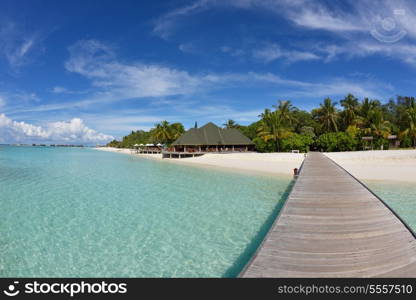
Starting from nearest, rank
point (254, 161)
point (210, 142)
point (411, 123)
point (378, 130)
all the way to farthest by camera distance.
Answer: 1. point (254, 161)
2. point (411, 123)
3. point (378, 130)
4. point (210, 142)

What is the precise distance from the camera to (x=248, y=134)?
5297 centimetres

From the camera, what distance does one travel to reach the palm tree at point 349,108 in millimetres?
43594

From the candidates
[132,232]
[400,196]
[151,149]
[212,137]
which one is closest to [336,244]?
[132,232]

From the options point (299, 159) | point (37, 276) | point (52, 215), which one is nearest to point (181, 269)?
point (37, 276)

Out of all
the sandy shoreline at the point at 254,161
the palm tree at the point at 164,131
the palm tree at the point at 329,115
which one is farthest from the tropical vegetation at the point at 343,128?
the palm tree at the point at 164,131

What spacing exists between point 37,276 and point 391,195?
1420 cm

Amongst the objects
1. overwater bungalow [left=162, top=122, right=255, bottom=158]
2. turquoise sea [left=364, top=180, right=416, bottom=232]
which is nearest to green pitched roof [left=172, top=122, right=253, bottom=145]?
overwater bungalow [left=162, top=122, right=255, bottom=158]

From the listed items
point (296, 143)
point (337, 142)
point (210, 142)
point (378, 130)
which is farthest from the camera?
point (210, 142)

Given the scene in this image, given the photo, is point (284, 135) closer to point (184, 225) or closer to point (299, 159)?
point (299, 159)

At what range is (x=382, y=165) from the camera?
885 inches

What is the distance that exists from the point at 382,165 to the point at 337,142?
16.8 meters

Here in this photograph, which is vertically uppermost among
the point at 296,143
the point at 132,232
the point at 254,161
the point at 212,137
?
the point at 212,137

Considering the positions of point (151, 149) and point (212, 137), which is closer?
point (212, 137)

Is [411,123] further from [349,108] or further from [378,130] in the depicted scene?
[349,108]
